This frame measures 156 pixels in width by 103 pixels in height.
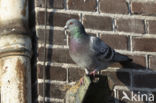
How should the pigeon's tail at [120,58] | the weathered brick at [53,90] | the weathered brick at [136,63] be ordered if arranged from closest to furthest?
1. the weathered brick at [53,90]
2. the pigeon's tail at [120,58]
3. the weathered brick at [136,63]

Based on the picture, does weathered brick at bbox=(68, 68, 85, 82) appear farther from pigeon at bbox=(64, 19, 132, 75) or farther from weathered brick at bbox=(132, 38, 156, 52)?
weathered brick at bbox=(132, 38, 156, 52)

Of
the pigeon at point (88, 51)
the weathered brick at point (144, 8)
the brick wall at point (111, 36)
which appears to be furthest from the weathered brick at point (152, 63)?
the weathered brick at point (144, 8)

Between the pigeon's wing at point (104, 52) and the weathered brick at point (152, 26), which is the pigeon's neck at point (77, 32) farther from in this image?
the weathered brick at point (152, 26)

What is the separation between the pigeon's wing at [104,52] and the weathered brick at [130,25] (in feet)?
0.47

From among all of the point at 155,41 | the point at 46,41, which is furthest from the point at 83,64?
the point at 155,41

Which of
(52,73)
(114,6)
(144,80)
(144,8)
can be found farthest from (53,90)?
(144,8)

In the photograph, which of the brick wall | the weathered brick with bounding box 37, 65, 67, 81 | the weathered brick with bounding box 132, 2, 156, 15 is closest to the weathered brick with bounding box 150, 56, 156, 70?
the brick wall

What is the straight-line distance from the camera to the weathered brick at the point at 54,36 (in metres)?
2.95

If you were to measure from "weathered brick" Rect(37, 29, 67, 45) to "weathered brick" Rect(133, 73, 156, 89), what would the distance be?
0.44 m

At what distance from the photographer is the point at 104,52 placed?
10.1ft

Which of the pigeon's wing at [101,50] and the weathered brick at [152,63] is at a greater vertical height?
the pigeon's wing at [101,50]

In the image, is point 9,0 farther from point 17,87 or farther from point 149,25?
point 149,25

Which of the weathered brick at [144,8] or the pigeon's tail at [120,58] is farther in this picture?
the weathered brick at [144,8]

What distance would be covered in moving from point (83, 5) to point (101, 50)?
274 millimetres
